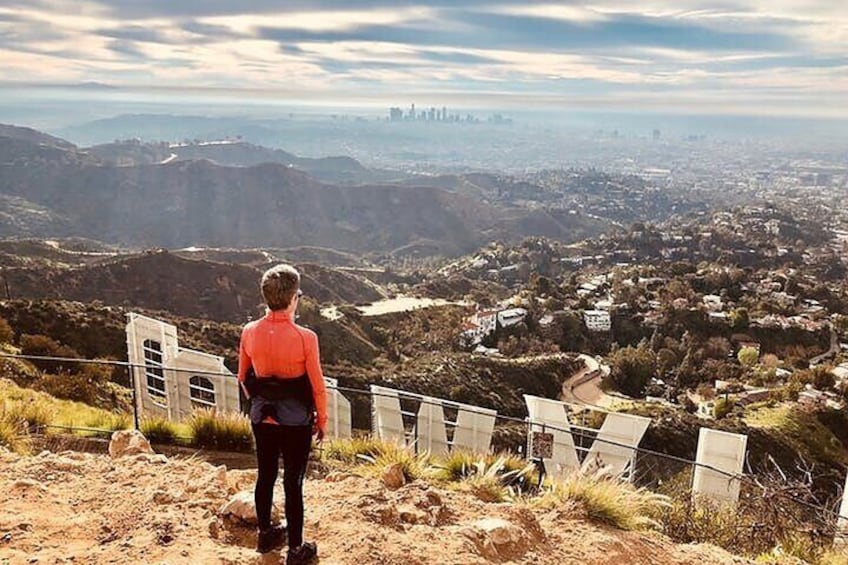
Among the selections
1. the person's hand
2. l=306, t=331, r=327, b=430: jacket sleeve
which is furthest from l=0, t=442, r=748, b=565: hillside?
l=306, t=331, r=327, b=430: jacket sleeve

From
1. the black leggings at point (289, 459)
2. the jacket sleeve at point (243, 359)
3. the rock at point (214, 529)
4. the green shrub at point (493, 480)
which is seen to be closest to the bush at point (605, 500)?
the green shrub at point (493, 480)

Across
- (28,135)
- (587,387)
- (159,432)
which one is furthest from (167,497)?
(28,135)

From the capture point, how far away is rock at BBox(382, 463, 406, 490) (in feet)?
16.8

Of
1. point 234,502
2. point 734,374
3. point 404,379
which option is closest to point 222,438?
point 234,502

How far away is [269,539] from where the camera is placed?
3.78m

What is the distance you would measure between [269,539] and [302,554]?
0.27m

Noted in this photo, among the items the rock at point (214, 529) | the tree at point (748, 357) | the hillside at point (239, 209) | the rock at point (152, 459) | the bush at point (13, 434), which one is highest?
the rock at point (214, 529)

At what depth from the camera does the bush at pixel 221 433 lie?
668 centimetres

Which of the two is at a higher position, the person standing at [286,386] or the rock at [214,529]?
the person standing at [286,386]

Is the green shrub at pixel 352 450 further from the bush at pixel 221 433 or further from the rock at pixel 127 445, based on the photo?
the rock at pixel 127 445

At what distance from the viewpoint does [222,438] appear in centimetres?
672

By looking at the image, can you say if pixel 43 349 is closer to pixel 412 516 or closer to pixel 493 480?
pixel 493 480

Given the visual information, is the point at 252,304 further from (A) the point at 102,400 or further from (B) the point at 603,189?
(B) the point at 603,189

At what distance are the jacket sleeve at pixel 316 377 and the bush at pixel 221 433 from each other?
11.1 ft
